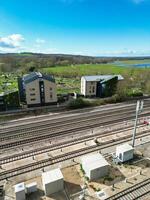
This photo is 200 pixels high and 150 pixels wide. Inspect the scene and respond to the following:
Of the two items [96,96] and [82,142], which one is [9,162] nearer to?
[82,142]

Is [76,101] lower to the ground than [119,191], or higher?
higher

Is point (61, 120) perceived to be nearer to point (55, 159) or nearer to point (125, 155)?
point (55, 159)

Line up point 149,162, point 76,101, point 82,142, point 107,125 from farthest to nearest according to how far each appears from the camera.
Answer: point 76,101 → point 107,125 → point 82,142 → point 149,162

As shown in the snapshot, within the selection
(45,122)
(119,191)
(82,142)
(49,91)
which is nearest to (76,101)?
(49,91)

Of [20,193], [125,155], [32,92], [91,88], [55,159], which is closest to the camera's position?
→ [20,193]

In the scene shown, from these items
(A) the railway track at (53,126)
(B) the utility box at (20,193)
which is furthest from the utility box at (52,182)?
(A) the railway track at (53,126)

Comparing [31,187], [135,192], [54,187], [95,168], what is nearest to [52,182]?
[54,187]

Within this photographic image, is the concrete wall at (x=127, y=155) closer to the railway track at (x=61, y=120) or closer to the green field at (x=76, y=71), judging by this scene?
the railway track at (x=61, y=120)
